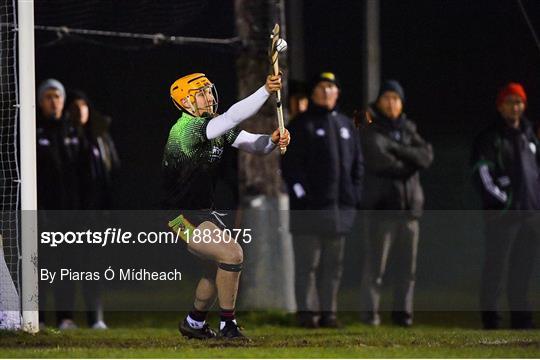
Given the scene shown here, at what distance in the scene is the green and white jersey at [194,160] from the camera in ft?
31.4

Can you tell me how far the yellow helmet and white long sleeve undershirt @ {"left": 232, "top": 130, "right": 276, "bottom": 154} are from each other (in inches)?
9.3

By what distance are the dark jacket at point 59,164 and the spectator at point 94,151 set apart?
52mm

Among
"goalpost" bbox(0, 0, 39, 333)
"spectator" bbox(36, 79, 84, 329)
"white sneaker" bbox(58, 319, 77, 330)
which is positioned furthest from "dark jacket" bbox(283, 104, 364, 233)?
"goalpost" bbox(0, 0, 39, 333)

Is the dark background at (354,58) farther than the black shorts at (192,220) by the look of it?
Yes

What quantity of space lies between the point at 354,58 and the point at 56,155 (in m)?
2.38

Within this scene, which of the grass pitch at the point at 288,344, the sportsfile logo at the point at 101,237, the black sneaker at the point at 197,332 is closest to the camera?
the grass pitch at the point at 288,344

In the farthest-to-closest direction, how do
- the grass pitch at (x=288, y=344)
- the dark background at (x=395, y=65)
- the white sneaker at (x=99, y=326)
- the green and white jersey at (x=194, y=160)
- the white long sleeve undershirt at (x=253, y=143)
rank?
the dark background at (x=395, y=65)
the white sneaker at (x=99, y=326)
the white long sleeve undershirt at (x=253, y=143)
the green and white jersey at (x=194, y=160)
the grass pitch at (x=288, y=344)

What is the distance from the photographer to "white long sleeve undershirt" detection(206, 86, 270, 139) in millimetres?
9320

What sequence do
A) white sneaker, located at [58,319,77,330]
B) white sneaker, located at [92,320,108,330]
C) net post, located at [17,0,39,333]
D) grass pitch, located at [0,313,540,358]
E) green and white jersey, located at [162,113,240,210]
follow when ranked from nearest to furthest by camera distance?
1. grass pitch, located at [0,313,540,358]
2. green and white jersey, located at [162,113,240,210]
3. net post, located at [17,0,39,333]
4. white sneaker, located at [58,319,77,330]
5. white sneaker, located at [92,320,108,330]

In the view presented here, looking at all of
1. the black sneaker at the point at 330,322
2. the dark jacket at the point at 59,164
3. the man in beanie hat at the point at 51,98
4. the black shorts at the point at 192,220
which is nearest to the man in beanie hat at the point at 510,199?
the black sneaker at the point at 330,322

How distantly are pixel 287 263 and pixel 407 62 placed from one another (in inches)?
69.4

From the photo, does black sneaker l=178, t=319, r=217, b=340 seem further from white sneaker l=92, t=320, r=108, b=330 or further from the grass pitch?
white sneaker l=92, t=320, r=108, b=330

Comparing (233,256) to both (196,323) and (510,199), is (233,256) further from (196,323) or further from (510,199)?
(510,199)

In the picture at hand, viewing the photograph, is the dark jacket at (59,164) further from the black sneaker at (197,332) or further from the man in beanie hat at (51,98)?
the black sneaker at (197,332)
